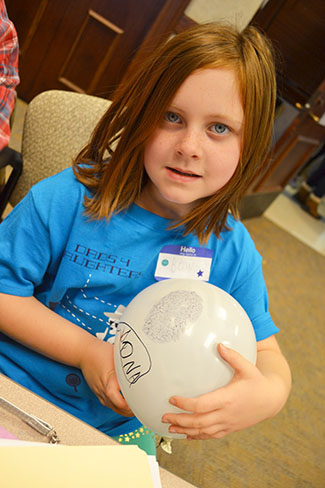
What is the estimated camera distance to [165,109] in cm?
→ 77

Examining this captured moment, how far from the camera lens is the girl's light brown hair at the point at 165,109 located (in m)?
0.77

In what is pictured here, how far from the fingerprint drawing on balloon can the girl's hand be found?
0.10 m

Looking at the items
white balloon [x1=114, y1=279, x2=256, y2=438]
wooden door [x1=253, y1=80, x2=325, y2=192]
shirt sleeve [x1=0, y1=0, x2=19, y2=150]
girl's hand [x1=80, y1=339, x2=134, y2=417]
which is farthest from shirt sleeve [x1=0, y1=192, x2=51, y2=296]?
wooden door [x1=253, y1=80, x2=325, y2=192]

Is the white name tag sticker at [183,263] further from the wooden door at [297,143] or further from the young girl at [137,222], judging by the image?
the wooden door at [297,143]

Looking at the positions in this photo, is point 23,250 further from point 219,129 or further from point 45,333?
point 219,129

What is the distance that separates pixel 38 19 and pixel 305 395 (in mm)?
3146

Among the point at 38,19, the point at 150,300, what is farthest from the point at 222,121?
the point at 38,19

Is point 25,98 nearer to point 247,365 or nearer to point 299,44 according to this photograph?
point 299,44

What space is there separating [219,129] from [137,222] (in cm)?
25

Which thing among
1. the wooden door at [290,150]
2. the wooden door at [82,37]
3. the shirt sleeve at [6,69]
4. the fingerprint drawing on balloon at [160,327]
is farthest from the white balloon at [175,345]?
the wooden door at [82,37]

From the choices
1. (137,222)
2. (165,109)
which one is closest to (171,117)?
(165,109)

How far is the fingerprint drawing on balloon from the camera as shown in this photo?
585 mm

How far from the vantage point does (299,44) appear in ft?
10.4

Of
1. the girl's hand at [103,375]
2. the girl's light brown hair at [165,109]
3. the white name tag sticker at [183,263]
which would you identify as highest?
the girl's light brown hair at [165,109]
